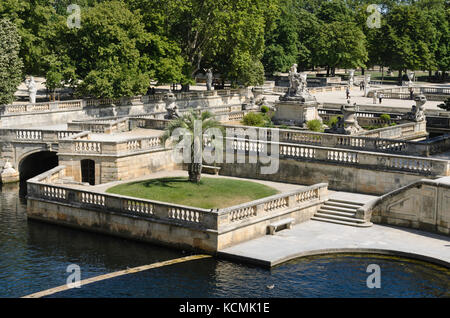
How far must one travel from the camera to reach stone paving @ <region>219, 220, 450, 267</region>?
31656mm

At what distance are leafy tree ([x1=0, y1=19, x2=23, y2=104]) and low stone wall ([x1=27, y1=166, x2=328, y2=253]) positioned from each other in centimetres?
1709

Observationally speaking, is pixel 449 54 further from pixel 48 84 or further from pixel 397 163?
pixel 397 163

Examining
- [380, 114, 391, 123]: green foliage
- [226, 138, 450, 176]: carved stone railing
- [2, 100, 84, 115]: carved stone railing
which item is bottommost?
[226, 138, 450, 176]: carved stone railing

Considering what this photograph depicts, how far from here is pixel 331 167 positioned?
40031 mm

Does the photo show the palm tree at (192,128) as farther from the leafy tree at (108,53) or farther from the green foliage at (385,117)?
the leafy tree at (108,53)

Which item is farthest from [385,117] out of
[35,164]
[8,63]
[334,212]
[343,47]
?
[343,47]

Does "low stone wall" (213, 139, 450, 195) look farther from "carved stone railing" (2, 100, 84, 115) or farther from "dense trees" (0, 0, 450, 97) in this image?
"dense trees" (0, 0, 450, 97)

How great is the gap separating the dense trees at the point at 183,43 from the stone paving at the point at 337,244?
29957 millimetres

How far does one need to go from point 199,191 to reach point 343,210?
23.2ft

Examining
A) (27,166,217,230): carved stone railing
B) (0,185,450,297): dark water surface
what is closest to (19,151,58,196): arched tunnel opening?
(27,166,217,230): carved stone railing

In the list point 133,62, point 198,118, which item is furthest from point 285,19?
point 198,118

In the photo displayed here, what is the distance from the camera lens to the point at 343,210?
3719 centimetres

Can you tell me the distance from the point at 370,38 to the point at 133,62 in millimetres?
49371

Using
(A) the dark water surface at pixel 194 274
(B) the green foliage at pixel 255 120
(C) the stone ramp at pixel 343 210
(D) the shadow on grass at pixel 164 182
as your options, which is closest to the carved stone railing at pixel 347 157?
(C) the stone ramp at pixel 343 210
